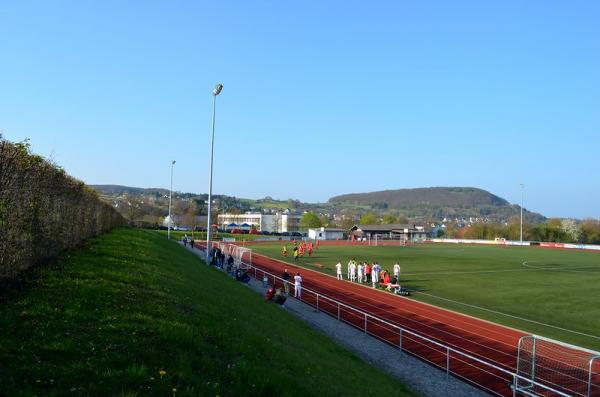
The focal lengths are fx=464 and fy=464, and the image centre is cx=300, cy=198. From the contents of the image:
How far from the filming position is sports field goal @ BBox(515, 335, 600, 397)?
1262 centimetres

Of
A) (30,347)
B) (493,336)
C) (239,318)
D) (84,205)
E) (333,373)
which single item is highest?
(84,205)

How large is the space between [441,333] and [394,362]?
532 cm

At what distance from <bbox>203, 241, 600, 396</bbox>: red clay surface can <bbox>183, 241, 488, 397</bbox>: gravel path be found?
0.55 metres

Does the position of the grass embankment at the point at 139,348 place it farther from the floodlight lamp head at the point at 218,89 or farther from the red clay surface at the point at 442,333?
the floodlight lamp head at the point at 218,89

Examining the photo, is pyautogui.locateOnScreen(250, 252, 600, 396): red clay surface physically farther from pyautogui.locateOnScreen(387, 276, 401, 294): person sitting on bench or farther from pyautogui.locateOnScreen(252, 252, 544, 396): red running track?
pyautogui.locateOnScreen(387, 276, 401, 294): person sitting on bench

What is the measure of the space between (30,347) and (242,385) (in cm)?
274

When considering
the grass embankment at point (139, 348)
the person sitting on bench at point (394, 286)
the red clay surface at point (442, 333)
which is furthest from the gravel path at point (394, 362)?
the person sitting on bench at point (394, 286)

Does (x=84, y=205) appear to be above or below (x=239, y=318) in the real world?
above

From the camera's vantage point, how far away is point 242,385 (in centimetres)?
616

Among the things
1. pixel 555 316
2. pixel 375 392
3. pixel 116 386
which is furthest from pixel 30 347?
pixel 555 316

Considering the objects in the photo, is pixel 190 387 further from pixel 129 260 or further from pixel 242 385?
pixel 129 260

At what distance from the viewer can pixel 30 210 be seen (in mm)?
10320

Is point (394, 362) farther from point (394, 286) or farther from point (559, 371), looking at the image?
point (394, 286)

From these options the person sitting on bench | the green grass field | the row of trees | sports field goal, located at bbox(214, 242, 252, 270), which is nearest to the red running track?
the person sitting on bench
